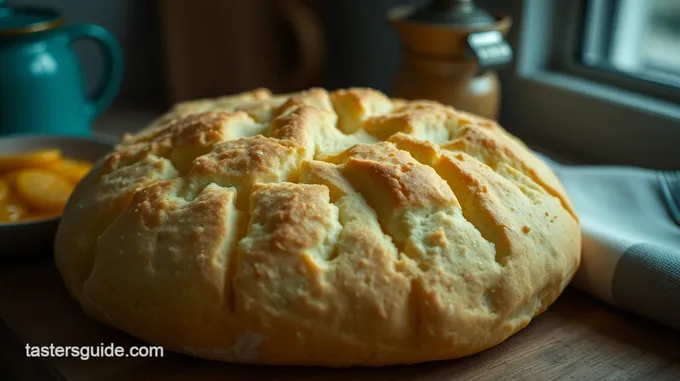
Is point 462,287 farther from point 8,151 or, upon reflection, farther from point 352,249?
point 8,151

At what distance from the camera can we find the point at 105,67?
1.45 m

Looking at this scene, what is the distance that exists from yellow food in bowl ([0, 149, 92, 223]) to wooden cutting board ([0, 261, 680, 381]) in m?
0.12

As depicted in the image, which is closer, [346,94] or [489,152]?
[489,152]

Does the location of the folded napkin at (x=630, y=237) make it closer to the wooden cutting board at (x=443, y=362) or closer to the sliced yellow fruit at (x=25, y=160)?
the wooden cutting board at (x=443, y=362)

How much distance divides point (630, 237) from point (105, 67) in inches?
42.8

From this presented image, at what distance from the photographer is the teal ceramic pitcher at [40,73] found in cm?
128

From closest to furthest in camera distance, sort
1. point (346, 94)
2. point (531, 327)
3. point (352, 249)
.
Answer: point (352, 249)
point (531, 327)
point (346, 94)

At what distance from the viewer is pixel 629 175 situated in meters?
1.09

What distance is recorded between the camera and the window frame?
1.24 meters

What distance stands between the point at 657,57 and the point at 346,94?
0.88 metres

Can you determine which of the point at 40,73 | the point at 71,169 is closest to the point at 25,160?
the point at 71,169

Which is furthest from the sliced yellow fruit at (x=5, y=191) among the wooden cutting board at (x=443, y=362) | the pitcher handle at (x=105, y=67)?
the pitcher handle at (x=105, y=67)

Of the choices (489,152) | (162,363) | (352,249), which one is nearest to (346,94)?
(489,152)

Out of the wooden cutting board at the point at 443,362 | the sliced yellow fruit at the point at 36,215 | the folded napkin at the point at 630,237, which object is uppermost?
the sliced yellow fruit at the point at 36,215
